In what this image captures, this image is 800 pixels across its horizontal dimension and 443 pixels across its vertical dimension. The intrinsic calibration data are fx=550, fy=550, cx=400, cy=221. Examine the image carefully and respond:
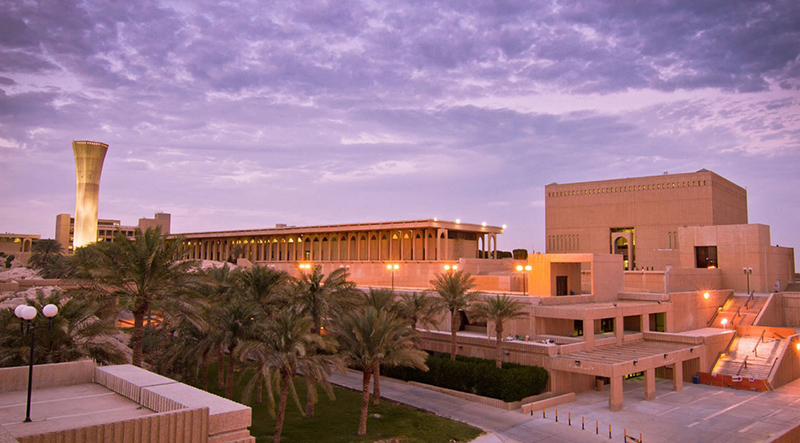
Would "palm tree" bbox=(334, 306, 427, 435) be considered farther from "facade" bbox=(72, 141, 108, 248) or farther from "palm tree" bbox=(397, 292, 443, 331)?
"facade" bbox=(72, 141, 108, 248)

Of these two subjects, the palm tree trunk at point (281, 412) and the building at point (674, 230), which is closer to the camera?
the palm tree trunk at point (281, 412)

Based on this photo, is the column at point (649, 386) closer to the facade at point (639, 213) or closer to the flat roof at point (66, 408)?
the flat roof at point (66, 408)

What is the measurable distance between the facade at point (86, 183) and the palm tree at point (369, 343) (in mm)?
87171

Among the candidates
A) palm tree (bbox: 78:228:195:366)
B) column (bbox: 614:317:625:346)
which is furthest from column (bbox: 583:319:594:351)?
palm tree (bbox: 78:228:195:366)

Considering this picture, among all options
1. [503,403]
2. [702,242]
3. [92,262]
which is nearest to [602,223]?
Result: [702,242]

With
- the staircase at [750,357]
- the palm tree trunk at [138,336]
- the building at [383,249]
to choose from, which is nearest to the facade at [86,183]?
the building at [383,249]

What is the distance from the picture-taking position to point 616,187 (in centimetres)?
6750

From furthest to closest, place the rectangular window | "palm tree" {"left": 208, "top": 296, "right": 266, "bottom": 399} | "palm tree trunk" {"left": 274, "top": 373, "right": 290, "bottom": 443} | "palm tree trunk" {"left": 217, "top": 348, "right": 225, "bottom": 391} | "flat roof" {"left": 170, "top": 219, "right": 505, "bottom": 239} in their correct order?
"flat roof" {"left": 170, "top": 219, "right": 505, "bottom": 239}
the rectangular window
"palm tree trunk" {"left": 217, "top": 348, "right": 225, "bottom": 391}
"palm tree" {"left": 208, "top": 296, "right": 266, "bottom": 399}
"palm tree trunk" {"left": 274, "top": 373, "right": 290, "bottom": 443}

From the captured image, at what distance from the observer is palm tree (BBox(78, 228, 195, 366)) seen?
2039 centimetres

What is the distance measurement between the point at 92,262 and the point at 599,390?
88.1 feet

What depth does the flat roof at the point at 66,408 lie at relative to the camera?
1023 cm

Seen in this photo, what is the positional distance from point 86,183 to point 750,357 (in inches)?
3890

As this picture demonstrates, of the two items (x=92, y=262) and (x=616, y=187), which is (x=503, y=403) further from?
(x=616, y=187)

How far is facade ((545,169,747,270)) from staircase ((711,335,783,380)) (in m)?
22.7
